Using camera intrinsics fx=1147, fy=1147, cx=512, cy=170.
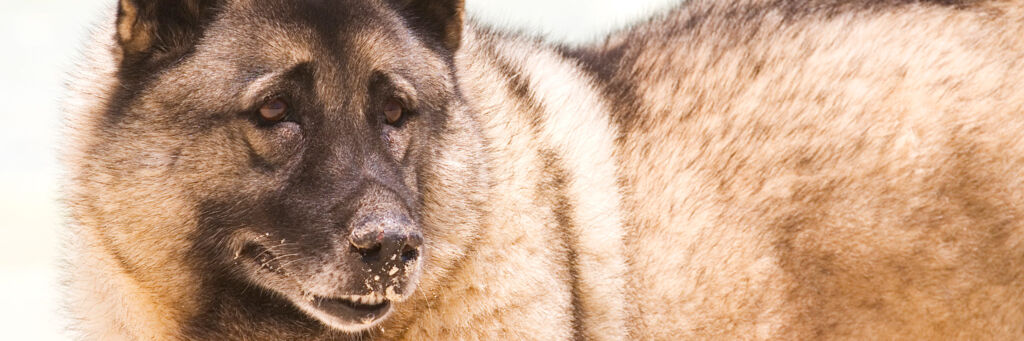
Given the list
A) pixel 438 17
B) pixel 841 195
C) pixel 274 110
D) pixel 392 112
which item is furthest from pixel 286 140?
pixel 841 195

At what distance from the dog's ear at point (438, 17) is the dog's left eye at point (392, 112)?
19.6 inches

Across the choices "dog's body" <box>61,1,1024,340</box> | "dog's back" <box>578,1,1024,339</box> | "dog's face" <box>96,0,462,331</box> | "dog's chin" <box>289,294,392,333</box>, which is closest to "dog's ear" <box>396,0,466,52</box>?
"dog's body" <box>61,1,1024,340</box>

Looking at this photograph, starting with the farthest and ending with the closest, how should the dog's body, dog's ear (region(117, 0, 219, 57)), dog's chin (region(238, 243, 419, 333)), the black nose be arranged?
1. dog's ear (region(117, 0, 219, 57))
2. the dog's body
3. dog's chin (region(238, 243, 419, 333))
4. the black nose

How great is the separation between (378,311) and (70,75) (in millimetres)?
1862

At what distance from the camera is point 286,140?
4281mm

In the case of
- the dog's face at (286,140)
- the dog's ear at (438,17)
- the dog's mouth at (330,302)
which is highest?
the dog's ear at (438,17)

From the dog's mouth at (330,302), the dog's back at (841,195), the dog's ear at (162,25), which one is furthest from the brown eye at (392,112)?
the dog's back at (841,195)

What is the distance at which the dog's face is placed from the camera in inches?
164

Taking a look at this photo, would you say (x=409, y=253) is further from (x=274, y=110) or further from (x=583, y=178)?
(x=583, y=178)

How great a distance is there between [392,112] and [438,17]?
2.13ft

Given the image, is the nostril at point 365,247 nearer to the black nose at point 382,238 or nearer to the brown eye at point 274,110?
the black nose at point 382,238

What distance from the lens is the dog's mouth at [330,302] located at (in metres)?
4.28

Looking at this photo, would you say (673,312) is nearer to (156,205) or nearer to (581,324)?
(581,324)

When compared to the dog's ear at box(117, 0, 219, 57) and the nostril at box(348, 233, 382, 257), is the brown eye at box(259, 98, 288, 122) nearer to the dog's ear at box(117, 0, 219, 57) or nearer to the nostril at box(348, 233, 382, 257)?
the dog's ear at box(117, 0, 219, 57)
